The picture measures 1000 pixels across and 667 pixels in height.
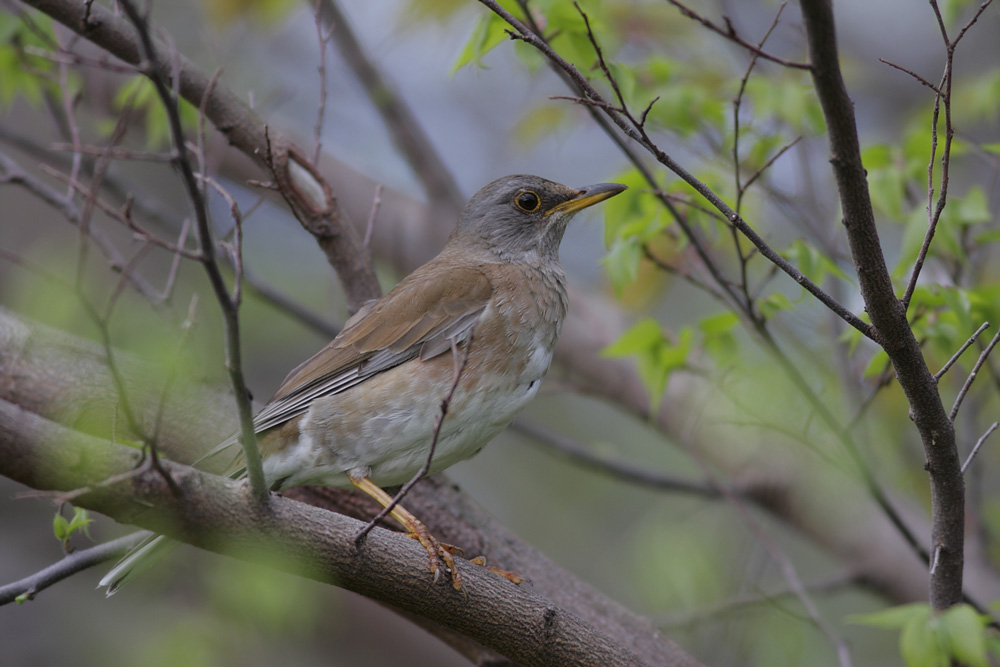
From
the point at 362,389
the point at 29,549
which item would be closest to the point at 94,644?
the point at 29,549

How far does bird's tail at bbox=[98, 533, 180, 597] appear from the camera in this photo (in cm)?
357

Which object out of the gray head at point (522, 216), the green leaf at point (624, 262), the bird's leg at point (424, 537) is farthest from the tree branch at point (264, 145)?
the green leaf at point (624, 262)

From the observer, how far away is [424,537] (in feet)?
11.0

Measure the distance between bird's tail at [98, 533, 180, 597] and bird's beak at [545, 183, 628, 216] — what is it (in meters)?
2.47

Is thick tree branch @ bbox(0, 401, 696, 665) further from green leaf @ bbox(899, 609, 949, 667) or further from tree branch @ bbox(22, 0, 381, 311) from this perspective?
tree branch @ bbox(22, 0, 381, 311)

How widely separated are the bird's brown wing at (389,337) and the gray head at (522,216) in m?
0.51

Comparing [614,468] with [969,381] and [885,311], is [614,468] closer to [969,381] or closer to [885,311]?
[969,381]

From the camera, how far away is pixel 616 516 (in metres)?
11.7

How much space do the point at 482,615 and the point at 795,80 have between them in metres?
3.87

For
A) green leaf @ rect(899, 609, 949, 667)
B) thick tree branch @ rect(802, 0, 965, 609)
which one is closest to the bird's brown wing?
thick tree branch @ rect(802, 0, 965, 609)

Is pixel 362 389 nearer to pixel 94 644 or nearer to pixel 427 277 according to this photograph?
pixel 427 277

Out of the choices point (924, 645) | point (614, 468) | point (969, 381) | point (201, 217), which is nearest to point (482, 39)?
point (201, 217)

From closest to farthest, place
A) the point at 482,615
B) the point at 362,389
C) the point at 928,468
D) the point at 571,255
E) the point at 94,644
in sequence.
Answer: the point at 928,468 → the point at 482,615 → the point at 362,389 → the point at 94,644 → the point at 571,255

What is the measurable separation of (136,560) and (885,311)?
2.94 metres
